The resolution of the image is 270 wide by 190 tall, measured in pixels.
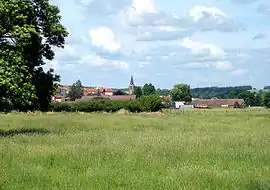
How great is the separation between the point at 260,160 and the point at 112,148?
21.6 feet

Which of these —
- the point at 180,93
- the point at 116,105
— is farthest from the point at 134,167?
the point at 180,93

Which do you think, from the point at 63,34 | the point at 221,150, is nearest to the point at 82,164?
the point at 221,150

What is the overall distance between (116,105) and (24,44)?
70.0m

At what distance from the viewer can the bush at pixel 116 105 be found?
3713 inches

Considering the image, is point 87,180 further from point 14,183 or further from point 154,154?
point 154,154

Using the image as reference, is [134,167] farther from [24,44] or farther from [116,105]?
[116,105]

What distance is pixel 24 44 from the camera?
2805 cm

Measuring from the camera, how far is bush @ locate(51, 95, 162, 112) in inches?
3713

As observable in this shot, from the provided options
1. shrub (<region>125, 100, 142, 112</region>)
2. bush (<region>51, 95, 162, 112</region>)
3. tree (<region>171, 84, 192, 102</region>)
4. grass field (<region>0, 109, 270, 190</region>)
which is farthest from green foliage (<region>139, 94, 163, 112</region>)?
tree (<region>171, 84, 192, 102</region>)

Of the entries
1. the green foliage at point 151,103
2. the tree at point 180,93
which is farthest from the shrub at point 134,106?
the tree at point 180,93

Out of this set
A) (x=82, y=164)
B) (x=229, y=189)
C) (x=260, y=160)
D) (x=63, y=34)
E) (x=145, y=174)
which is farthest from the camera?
(x=63, y=34)

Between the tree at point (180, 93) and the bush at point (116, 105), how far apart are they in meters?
98.5

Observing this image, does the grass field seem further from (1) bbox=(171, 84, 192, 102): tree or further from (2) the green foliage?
(1) bbox=(171, 84, 192, 102): tree

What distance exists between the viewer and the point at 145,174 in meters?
14.0
